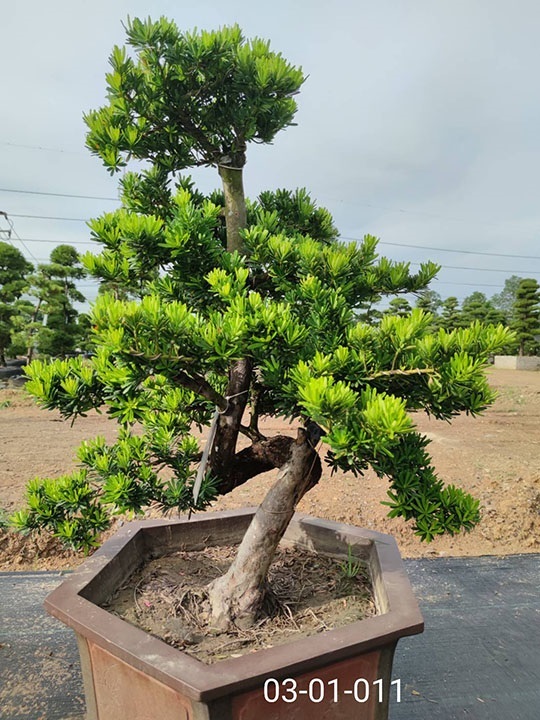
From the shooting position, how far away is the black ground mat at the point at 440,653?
1.48m

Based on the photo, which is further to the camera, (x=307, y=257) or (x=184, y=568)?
(x=184, y=568)

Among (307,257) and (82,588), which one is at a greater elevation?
Result: (307,257)

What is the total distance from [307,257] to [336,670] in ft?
2.87

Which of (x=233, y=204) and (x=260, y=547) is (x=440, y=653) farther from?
(x=233, y=204)

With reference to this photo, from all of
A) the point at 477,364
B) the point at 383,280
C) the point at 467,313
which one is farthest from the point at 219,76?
the point at 467,313

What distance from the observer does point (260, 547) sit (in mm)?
1236

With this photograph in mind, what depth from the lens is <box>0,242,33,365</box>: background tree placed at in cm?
1209

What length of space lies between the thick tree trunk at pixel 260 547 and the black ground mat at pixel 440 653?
0.30m

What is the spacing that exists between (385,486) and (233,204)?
299cm

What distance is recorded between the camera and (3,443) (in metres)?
4.85

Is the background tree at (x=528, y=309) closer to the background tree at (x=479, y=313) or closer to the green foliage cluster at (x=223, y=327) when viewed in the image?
the background tree at (x=479, y=313)

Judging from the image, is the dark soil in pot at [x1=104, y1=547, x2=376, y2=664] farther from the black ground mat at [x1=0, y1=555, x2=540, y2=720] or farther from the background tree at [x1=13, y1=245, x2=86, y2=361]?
the background tree at [x1=13, y1=245, x2=86, y2=361]

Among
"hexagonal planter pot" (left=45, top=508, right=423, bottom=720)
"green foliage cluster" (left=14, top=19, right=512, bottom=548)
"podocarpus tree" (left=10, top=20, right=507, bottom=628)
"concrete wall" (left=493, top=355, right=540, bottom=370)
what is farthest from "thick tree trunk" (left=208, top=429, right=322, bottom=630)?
"concrete wall" (left=493, top=355, right=540, bottom=370)

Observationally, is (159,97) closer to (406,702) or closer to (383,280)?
(383,280)
